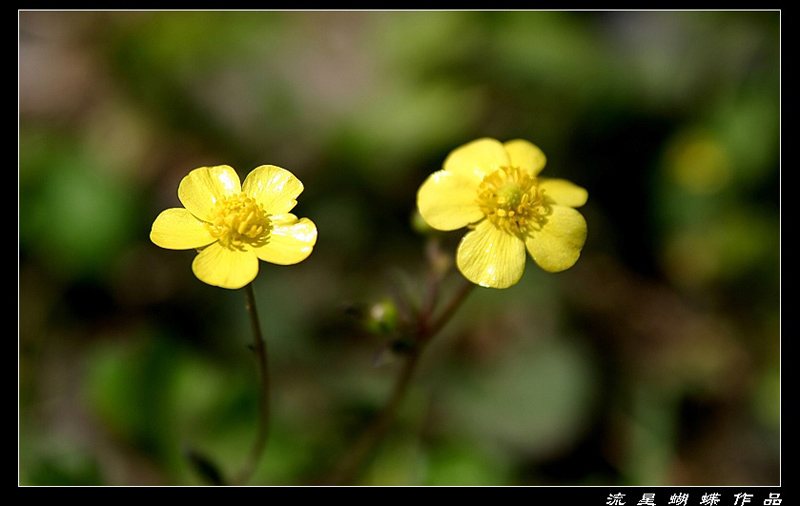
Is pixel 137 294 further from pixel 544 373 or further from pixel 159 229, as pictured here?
pixel 544 373

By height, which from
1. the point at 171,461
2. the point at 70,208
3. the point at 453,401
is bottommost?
the point at 171,461

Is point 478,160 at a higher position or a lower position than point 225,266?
higher

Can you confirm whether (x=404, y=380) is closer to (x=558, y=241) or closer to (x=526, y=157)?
(x=558, y=241)

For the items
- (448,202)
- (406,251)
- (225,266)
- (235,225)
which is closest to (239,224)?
(235,225)

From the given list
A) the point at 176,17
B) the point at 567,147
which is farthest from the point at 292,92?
the point at 567,147

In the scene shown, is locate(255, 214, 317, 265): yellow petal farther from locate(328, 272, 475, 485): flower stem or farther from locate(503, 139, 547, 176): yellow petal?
locate(503, 139, 547, 176): yellow petal
